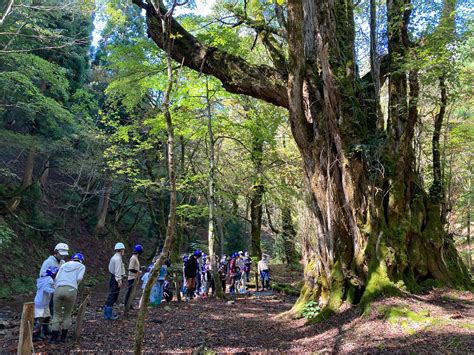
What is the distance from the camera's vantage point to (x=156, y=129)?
1445cm

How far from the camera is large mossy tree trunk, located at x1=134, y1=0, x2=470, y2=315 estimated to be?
782 centimetres

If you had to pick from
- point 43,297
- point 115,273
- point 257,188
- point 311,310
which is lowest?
point 311,310

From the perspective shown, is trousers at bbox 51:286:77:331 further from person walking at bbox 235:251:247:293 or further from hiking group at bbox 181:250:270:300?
person walking at bbox 235:251:247:293

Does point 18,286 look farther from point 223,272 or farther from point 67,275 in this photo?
point 67,275

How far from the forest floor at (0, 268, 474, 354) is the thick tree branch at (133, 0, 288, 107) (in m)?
4.81

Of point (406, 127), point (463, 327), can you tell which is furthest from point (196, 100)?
point (463, 327)

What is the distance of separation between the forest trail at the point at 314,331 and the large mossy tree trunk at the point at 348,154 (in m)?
0.60

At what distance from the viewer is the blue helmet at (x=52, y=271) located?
7477mm

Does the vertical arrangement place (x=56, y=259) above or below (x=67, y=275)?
above

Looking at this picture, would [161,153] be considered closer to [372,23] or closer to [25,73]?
[25,73]

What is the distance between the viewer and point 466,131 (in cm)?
1333

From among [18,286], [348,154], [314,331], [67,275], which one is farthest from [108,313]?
[18,286]

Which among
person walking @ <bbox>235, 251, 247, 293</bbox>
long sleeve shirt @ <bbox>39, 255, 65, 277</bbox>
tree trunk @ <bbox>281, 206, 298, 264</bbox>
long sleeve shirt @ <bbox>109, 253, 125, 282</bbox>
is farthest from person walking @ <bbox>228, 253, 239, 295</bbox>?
long sleeve shirt @ <bbox>39, 255, 65, 277</bbox>

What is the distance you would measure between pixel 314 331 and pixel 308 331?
150 mm
